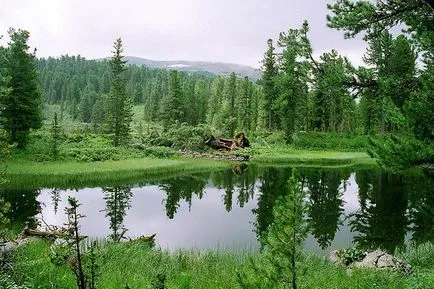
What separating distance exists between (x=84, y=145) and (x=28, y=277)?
39.9 m

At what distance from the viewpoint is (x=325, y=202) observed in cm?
2711

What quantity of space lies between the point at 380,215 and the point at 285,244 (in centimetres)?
1916

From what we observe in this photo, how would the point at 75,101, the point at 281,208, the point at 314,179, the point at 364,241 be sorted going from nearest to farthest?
the point at 281,208 → the point at 364,241 → the point at 314,179 → the point at 75,101

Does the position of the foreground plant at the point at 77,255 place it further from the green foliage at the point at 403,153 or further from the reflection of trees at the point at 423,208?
the reflection of trees at the point at 423,208

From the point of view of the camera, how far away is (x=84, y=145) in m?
46.4

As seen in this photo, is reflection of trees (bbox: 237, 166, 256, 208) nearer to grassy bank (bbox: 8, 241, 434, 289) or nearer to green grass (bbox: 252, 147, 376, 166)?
green grass (bbox: 252, 147, 376, 166)

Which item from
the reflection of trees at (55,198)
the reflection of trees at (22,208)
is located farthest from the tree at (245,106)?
A: the reflection of trees at (22,208)

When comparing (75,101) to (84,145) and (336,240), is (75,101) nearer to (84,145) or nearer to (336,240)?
(84,145)

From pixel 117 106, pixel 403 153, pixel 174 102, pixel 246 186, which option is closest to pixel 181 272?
pixel 403 153

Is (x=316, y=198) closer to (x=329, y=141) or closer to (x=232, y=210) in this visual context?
(x=232, y=210)

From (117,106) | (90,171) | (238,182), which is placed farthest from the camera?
(117,106)

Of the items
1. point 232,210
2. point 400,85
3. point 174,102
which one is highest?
point 174,102

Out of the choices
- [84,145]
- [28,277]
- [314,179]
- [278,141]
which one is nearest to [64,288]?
[28,277]

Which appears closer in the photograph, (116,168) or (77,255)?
(77,255)
